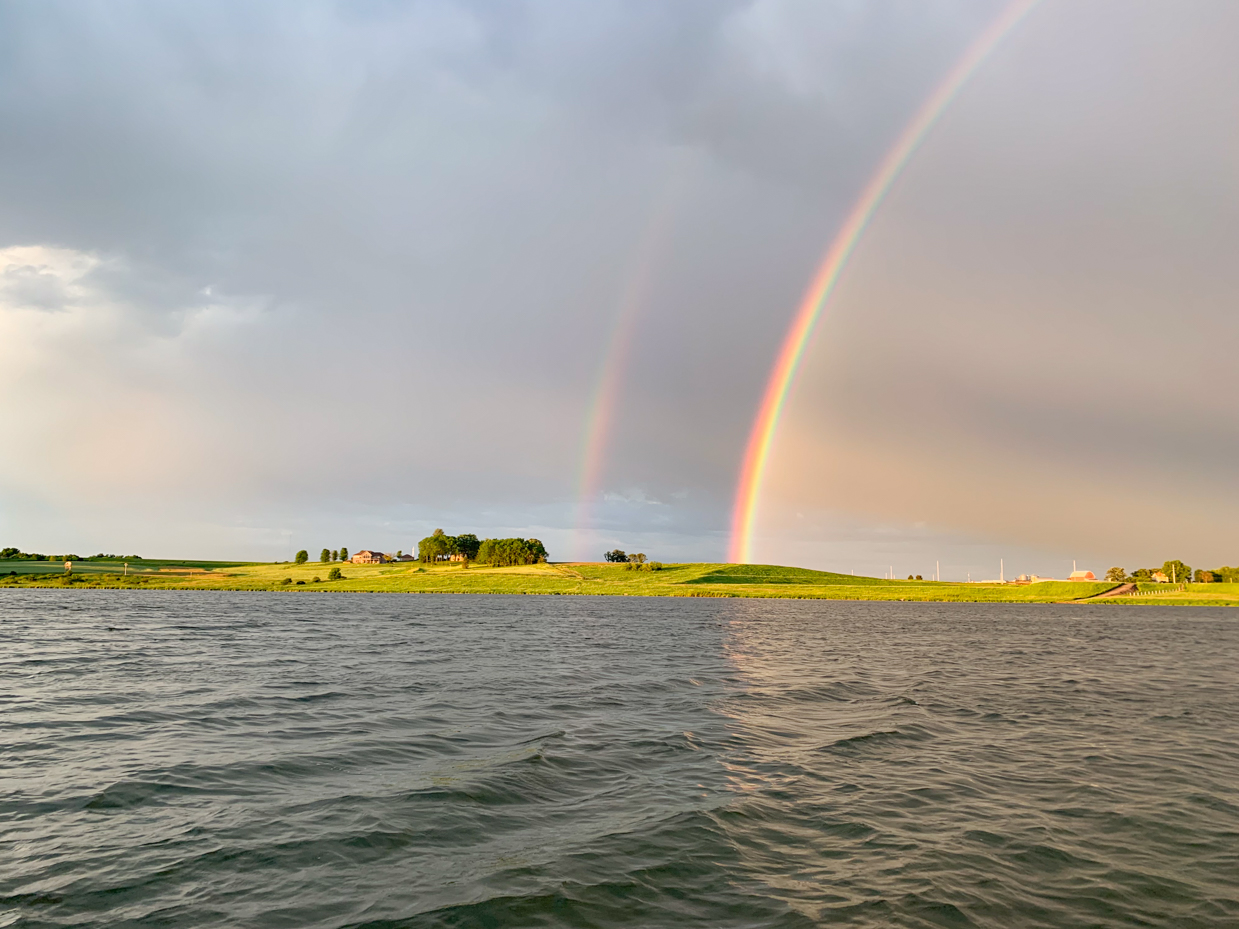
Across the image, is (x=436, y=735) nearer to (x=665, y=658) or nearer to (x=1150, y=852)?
(x=1150, y=852)

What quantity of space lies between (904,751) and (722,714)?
7881mm

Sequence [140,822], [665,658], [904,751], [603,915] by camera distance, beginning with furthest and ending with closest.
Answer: [665,658], [904,751], [140,822], [603,915]

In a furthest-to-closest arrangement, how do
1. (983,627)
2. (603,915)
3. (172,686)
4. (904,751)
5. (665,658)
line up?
(983,627) < (665,658) < (172,686) < (904,751) < (603,915)

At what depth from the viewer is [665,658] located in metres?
51.5

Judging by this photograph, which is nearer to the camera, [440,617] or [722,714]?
[722,714]

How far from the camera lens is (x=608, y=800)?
1683 cm

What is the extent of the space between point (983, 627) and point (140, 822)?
325 ft

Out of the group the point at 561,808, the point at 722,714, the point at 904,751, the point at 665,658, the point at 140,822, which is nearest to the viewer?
A: the point at 140,822

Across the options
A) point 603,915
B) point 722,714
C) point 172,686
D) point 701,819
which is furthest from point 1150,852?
point 172,686

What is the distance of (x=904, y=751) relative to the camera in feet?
73.7

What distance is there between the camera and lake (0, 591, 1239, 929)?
37.4ft

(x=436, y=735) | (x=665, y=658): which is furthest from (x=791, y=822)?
(x=665, y=658)

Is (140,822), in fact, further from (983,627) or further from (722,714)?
(983,627)

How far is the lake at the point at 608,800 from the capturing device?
11.4 meters
